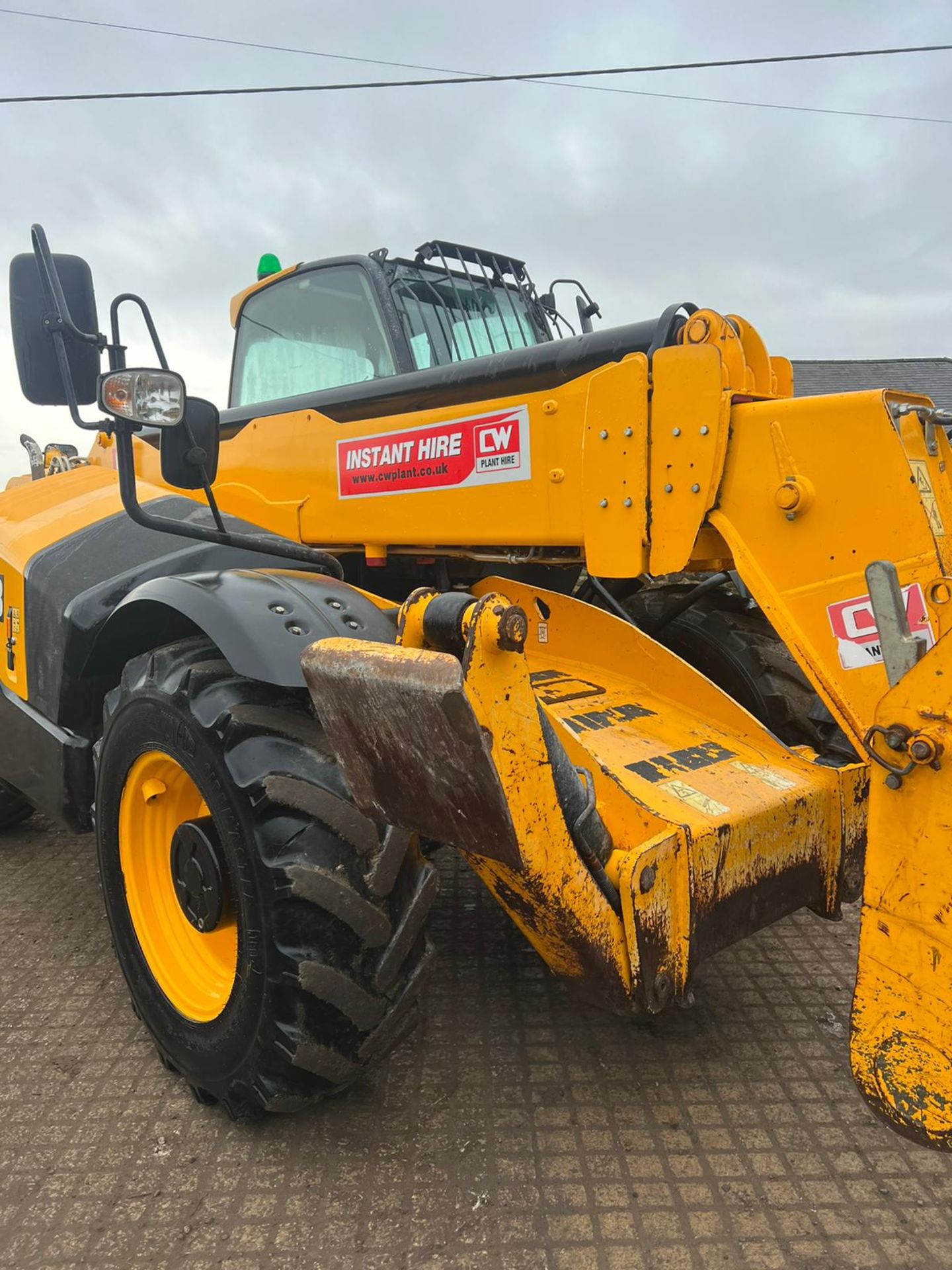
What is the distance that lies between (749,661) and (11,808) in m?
3.28

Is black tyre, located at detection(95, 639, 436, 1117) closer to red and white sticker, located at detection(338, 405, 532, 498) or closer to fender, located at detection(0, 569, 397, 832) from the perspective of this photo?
fender, located at detection(0, 569, 397, 832)

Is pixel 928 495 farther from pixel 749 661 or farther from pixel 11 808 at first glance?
pixel 11 808

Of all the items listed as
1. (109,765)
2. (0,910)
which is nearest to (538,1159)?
(109,765)

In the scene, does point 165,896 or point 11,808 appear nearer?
point 165,896

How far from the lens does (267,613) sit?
2.11 metres

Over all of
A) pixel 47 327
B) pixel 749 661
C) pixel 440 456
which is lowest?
pixel 749 661

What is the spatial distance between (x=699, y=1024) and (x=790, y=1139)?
477 mm

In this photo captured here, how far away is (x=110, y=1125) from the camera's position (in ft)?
7.43

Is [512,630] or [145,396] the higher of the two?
[145,396]

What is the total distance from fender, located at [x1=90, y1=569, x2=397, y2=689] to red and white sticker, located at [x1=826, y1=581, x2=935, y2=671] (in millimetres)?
1041

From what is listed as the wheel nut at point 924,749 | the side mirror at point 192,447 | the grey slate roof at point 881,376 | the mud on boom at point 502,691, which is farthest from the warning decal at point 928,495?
the grey slate roof at point 881,376

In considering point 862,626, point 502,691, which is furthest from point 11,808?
point 862,626

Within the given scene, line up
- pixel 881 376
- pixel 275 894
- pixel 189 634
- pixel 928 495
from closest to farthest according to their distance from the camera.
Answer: pixel 275 894 → pixel 928 495 → pixel 189 634 → pixel 881 376

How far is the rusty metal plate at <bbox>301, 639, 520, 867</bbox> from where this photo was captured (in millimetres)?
1501
